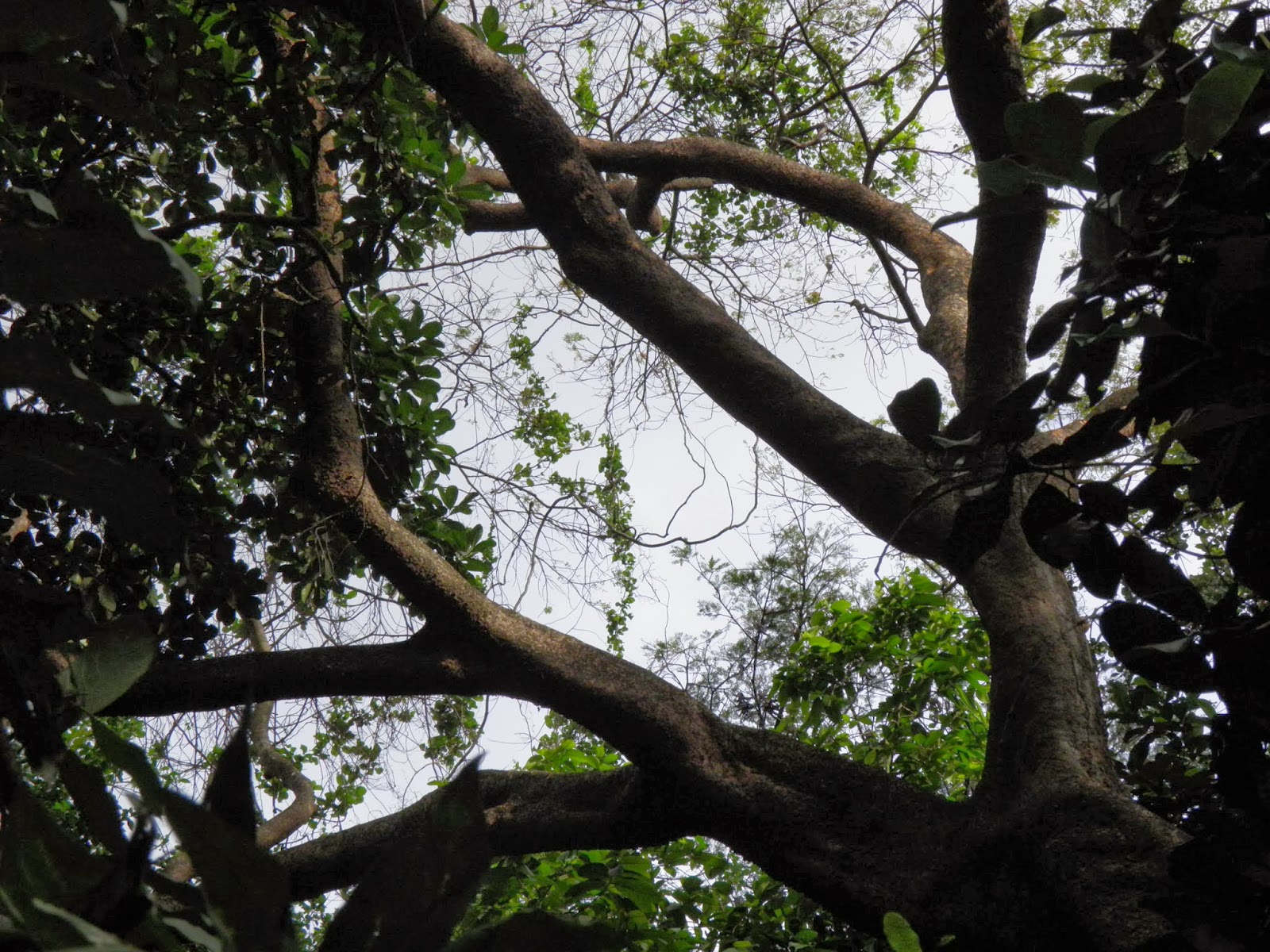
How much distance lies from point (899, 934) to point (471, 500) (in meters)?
2.21

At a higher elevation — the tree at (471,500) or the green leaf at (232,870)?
the tree at (471,500)

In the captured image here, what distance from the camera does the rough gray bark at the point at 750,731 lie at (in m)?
1.88

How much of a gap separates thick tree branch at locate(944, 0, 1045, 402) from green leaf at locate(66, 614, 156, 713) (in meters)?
1.47

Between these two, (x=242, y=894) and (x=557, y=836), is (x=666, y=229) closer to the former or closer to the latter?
(x=557, y=836)

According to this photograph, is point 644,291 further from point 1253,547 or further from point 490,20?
point 1253,547

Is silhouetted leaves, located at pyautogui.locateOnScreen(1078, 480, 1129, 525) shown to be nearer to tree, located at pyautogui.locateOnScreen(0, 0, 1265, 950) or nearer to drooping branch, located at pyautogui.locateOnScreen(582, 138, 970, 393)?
tree, located at pyautogui.locateOnScreen(0, 0, 1265, 950)

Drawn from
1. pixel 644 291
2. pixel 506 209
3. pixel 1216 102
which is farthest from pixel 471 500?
pixel 1216 102

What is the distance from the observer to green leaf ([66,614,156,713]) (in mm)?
543

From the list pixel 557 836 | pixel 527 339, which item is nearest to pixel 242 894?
pixel 557 836

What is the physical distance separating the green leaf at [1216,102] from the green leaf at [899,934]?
0.89m

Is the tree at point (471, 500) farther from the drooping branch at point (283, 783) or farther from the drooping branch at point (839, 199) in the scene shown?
the drooping branch at point (283, 783)

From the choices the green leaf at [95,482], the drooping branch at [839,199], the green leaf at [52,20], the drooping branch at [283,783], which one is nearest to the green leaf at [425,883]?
the green leaf at [95,482]

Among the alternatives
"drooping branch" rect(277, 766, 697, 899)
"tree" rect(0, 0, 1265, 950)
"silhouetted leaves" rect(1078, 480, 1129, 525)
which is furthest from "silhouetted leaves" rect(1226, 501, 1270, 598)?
"drooping branch" rect(277, 766, 697, 899)

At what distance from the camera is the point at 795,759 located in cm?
227
